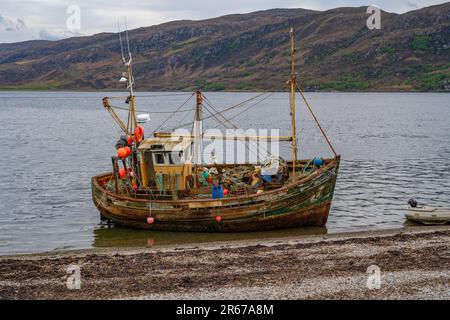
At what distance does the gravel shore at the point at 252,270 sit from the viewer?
16250 millimetres

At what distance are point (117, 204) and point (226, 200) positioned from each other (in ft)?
19.5

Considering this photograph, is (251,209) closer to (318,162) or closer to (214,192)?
(214,192)

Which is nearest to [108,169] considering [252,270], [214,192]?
[214,192]

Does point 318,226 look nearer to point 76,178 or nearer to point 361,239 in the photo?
point 361,239

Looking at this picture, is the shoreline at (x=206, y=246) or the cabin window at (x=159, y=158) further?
the cabin window at (x=159, y=158)

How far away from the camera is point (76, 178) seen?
44.4 metres

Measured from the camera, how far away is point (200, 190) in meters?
27.8

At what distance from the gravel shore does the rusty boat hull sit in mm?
2870

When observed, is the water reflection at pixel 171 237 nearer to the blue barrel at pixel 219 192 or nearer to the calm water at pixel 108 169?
the calm water at pixel 108 169

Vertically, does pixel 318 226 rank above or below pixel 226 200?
below

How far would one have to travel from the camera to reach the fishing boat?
26422 millimetres

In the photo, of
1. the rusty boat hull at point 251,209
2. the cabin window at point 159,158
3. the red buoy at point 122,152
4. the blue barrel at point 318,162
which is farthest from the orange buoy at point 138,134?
the blue barrel at point 318,162
